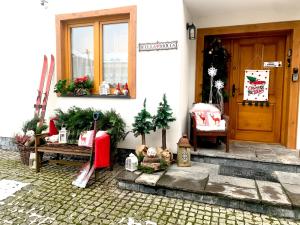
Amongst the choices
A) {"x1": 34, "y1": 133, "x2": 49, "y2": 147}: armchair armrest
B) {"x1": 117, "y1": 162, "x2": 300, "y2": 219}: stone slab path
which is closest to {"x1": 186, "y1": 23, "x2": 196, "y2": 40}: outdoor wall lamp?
{"x1": 117, "y1": 162, "x2": 300, "y2": 219}: stone slab path

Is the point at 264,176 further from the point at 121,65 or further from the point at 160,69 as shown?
the point at 121,65

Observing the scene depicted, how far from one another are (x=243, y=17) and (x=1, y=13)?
177 inches

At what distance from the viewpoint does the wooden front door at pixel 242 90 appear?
4070mm

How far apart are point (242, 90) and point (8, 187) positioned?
13.2 ft

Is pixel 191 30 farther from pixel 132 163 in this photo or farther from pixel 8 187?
pixel 8 187

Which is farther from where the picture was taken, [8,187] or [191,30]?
[191,30]

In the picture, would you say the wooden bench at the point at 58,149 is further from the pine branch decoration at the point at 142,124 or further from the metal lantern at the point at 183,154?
the metal lantern at the point at 183,154

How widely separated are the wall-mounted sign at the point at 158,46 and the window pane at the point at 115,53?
42cm

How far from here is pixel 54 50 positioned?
4184mm

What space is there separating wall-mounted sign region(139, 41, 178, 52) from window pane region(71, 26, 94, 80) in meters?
1.05

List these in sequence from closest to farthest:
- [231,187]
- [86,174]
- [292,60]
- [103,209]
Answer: [103,209] < [231,187] < [86,174] < [292,60]

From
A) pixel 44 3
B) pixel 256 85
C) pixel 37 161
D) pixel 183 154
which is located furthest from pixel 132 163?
pixel 44 3

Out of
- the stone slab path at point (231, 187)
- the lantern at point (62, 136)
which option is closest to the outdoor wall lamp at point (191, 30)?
the stone slab path at point (231, 187)

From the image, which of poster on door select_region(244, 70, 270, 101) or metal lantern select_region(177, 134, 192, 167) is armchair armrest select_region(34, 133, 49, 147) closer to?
metal lantern select_region(177, 134, 192, 167)
